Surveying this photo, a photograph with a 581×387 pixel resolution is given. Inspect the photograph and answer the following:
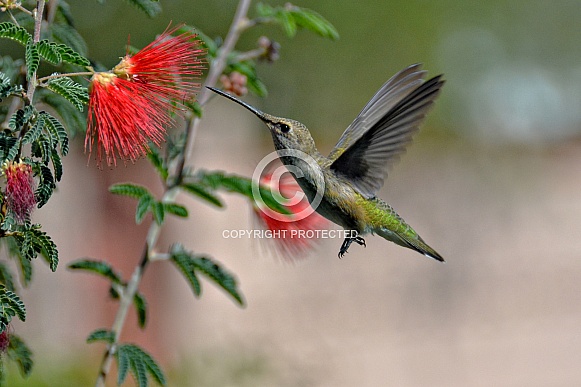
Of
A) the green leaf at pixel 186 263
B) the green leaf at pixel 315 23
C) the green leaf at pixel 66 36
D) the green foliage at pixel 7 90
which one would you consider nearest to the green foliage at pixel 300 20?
the green leaf at pixel 315 23

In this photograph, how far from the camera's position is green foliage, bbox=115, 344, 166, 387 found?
1.94 metres

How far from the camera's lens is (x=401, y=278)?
741 cm

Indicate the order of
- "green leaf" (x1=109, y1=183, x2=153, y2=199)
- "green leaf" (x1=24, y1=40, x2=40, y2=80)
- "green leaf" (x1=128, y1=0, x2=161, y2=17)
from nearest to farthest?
"green leaf" (x1=24, y1=40, x2=40, y2=80), "green leaf" (x1=128, y1=0, x2=161, y2=17), "green leaf" (x1=109, y1=183, x2=153, y2=199)

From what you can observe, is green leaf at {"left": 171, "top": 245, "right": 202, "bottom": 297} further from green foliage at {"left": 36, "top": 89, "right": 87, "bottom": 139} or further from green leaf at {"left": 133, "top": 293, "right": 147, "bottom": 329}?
green foliage at {"left": 36, "top": 89, "right": 87, "bottom": 139}

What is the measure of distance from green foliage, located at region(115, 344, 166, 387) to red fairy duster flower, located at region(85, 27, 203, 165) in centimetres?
66

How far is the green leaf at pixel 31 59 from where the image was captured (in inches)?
52.3

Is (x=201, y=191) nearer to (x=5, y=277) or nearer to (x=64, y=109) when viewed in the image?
(x=64, y=109)

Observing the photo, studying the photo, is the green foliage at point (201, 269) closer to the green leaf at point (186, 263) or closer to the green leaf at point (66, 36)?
the green leaf at point (186, 263)

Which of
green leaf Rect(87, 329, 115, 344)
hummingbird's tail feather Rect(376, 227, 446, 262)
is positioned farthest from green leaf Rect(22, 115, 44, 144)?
hummingbird's tail feather Rect(376, 227, 446, 262)

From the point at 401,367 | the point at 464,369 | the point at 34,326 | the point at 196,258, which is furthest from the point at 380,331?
the point at 196,258

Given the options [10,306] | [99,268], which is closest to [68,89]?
[10,306]

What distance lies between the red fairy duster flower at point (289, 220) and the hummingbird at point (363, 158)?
124 mm

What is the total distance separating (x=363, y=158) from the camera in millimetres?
2145

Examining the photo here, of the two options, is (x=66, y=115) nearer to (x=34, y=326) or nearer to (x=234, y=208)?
(x=34, y=326)
